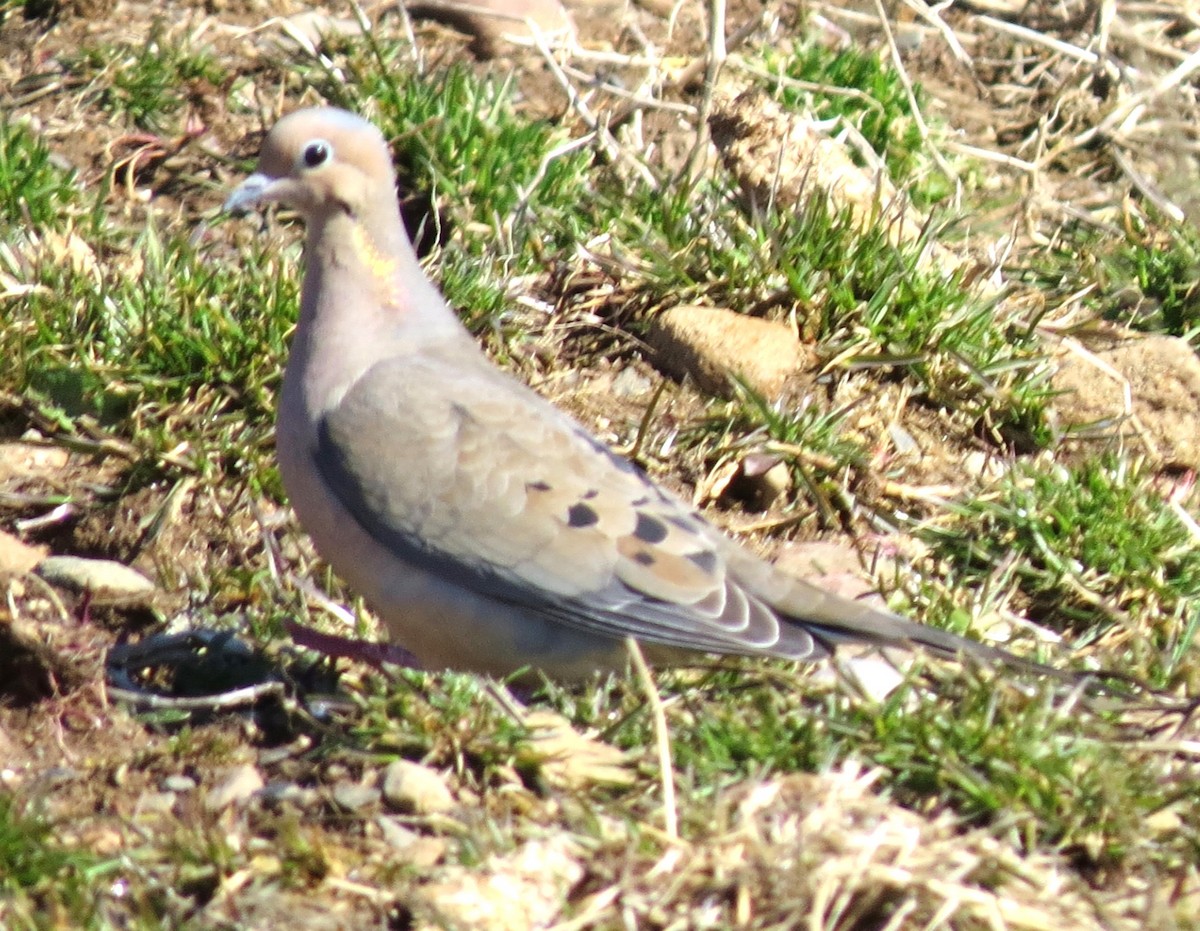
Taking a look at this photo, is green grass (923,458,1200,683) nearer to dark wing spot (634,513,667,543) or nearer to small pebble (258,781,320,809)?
dark wing spot (634,513,667,543)

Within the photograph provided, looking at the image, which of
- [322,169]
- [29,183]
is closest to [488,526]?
[322,169]

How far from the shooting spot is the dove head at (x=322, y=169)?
424 centimetres

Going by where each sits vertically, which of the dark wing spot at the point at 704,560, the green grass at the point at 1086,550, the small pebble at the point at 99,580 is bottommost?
the small pebble at the point at 99,580

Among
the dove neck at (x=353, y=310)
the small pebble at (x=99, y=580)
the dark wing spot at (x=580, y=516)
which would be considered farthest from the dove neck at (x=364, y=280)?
the small pebble at (x=99, y=580)

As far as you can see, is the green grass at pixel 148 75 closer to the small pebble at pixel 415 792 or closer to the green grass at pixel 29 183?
the green grass at pixel 29 183

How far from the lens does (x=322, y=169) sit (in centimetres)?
425

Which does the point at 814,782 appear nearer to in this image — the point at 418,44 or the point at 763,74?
the point at 763,74

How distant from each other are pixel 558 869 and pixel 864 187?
2990mm

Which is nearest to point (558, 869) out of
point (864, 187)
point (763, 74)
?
point (864, 187)

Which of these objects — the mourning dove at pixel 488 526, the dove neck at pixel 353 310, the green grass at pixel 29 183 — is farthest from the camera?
the green grass at pixel 29 183

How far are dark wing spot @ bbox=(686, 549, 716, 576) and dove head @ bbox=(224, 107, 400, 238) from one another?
1.13m

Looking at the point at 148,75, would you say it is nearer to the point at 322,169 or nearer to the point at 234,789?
the point at 322,169

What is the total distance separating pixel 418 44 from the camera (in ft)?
20.7

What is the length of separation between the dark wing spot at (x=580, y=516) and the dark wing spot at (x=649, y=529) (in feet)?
0.30
